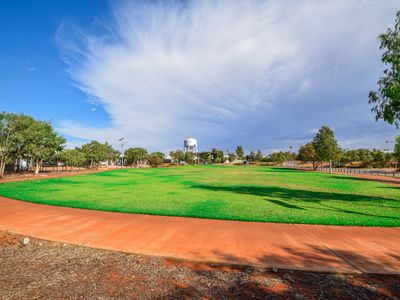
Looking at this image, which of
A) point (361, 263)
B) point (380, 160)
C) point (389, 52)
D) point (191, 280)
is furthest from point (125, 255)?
point (380, 160)

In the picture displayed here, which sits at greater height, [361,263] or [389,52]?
[389,52]

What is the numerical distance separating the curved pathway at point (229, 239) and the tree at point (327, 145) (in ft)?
165

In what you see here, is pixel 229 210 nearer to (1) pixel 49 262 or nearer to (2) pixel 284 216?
(2) pixel 284 216

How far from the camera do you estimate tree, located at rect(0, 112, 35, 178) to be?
2919 centimetres

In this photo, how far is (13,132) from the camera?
30297 millimetres

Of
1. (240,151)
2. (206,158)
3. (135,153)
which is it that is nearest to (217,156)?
(206,158)

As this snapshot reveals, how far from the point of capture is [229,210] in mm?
10477

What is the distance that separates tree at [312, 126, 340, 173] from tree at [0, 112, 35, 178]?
5577 centimetres

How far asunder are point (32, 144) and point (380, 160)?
350ft

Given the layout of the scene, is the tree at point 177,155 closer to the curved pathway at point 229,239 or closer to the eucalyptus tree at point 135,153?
the eucalyptus tree at point 135,153

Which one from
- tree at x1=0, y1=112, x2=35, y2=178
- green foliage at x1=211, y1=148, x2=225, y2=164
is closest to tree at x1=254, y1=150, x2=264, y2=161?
green foliage at x1=211, y1=148, x2=225, y2=164

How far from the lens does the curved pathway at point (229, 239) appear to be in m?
5.07

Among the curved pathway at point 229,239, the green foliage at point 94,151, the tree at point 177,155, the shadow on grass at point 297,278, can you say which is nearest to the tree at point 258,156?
the tree at point 177,155

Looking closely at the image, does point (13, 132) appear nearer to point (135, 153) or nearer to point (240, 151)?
point (135, 153)
